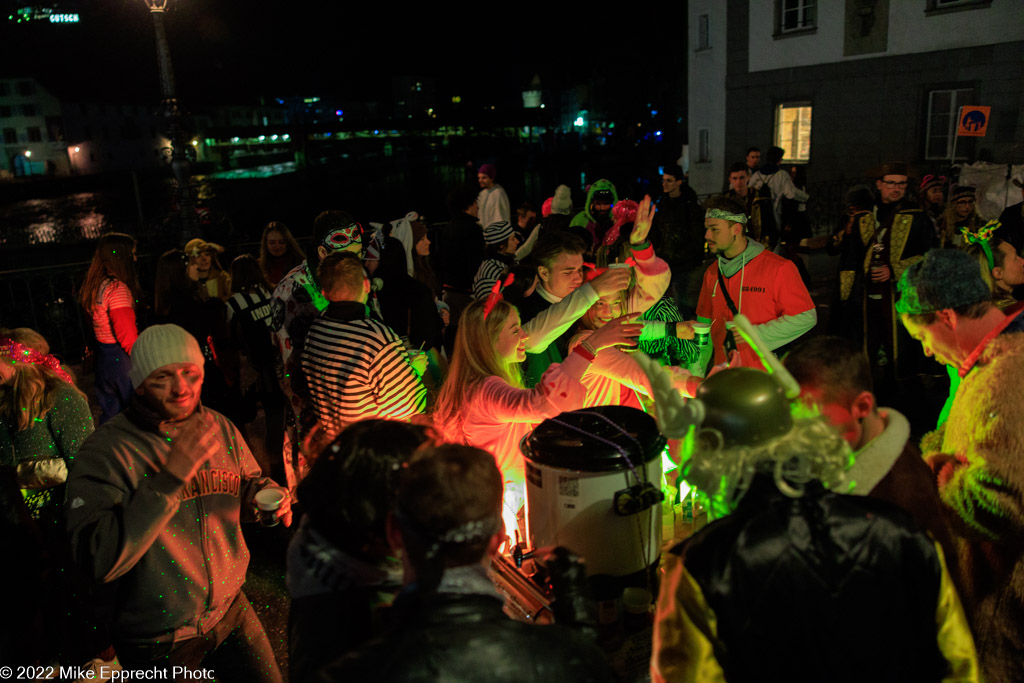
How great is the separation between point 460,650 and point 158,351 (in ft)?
6.06

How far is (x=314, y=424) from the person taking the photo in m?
4.42

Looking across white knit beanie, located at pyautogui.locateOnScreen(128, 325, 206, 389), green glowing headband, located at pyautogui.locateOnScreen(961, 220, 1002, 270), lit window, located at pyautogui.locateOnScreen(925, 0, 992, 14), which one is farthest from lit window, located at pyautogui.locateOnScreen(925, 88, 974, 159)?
white knit beanie, located at pyautogui.locateOnScreen(128, 325, 206, 389)

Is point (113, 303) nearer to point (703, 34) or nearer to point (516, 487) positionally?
point (516, 487)

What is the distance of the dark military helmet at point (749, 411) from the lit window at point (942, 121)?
18.9 metres

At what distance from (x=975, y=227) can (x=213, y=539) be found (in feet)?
27.3

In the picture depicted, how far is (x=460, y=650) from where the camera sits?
1.50m

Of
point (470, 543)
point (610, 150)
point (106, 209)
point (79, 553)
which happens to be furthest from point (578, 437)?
point (610, 150)

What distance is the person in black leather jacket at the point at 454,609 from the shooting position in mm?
1492

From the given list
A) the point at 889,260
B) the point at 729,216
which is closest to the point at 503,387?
the point at 729,216

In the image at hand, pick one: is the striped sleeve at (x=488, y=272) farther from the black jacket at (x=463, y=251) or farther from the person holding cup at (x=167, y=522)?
the person holding cup at (x=167, y=522)

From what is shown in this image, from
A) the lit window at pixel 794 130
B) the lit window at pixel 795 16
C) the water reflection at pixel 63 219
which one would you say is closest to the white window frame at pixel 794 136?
the lit window at pixel 794 130

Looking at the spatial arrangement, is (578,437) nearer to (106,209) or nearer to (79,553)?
(79,553)

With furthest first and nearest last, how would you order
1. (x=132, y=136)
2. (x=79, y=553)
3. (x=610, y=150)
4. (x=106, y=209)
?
(x=132, y=136), (x=610, y=150), (x=106, y=209), (x=79, y=553)

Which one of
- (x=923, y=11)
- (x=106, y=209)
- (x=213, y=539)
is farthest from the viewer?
(x=106, y=209)
